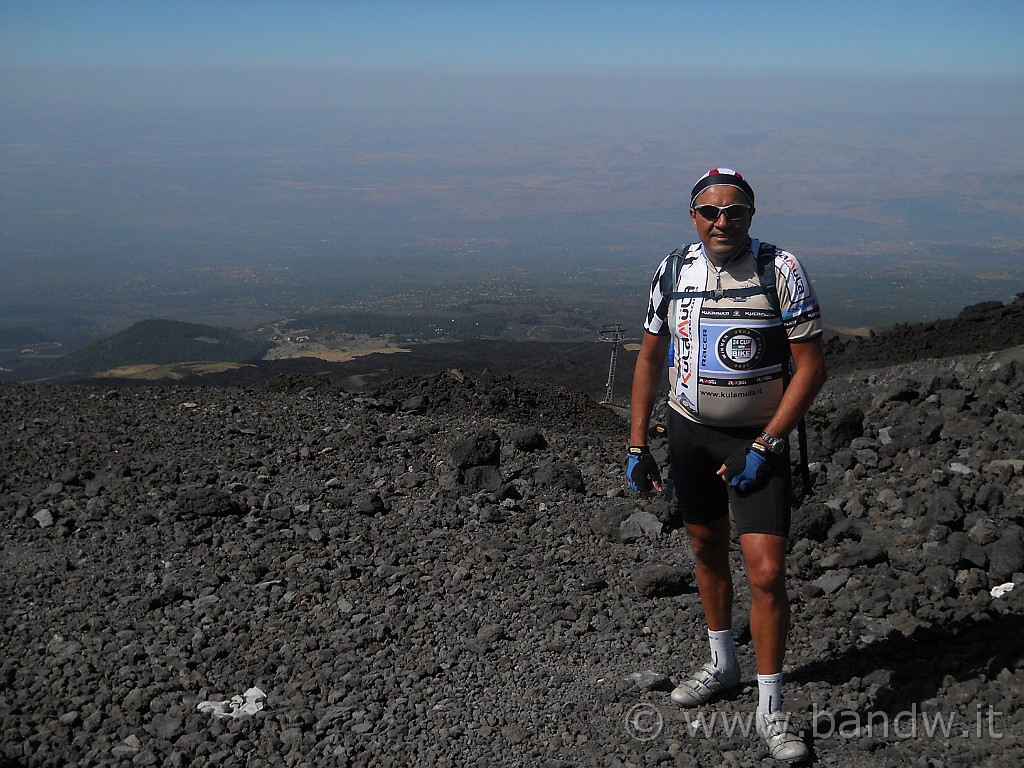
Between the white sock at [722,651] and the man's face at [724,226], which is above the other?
the man's face at [724,226]

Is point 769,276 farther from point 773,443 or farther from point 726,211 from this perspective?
point 773,443

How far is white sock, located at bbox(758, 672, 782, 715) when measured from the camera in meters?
3.44

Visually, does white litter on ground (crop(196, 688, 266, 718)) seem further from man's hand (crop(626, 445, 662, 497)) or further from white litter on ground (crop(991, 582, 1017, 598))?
white litter on ground (crop(991, 582, 1017, 598))

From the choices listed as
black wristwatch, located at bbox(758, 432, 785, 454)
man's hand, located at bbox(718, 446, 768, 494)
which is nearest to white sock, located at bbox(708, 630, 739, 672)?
man's hand, located at bbox(718, 446, 768, 494)

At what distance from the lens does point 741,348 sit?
3.43 m

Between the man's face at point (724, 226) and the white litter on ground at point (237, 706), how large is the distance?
293 cm

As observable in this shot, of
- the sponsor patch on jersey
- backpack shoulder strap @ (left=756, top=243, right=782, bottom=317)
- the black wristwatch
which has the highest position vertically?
backpack shoulder strap @ (left=756, top=243, right=782, bottom=317)

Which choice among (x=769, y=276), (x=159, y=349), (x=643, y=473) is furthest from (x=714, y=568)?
(x=159, y=349)

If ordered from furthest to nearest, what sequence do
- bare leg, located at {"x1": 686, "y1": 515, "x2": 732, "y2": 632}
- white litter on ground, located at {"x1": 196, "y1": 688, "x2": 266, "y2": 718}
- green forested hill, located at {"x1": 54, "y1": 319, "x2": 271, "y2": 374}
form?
green forested hill, located at {"x1": 54, "y1": 319, "x2": 271, "y2": 374}
white litter on ground, located at {"x1": 196, "y1": 688, "x2": 266, "y2": 718}
bare leg, located at {"x1": 686, "y1": 515, "x2": 732, "y2": 632}

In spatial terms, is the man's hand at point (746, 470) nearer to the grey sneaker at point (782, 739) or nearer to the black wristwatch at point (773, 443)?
the black wristwatch at point (773, 443)

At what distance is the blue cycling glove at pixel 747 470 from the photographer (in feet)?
11.0

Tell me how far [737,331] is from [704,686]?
1.50 meters

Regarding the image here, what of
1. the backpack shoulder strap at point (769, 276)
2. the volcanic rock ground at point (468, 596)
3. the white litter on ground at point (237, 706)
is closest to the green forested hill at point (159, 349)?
the volcanic rock ground at point (468, 596)

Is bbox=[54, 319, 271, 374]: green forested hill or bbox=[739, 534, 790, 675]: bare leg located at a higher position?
bbox=[739, 534, 790, 675]: bare leg
